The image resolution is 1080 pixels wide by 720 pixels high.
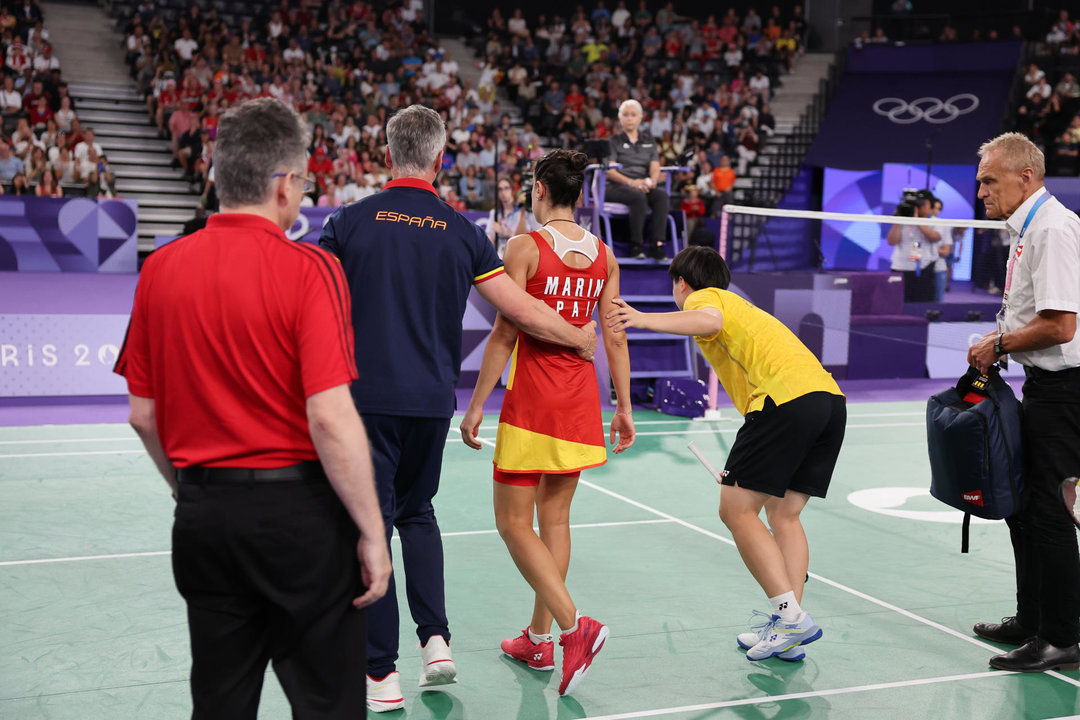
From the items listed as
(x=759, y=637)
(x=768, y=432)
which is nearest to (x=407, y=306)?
(x=768, y=432)

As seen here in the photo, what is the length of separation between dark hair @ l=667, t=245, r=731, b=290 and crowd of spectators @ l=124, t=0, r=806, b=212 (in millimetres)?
12805

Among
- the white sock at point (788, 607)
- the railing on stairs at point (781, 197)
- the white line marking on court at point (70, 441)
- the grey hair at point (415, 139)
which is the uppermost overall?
the grey hair at point (415, 139)

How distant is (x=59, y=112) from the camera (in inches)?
715

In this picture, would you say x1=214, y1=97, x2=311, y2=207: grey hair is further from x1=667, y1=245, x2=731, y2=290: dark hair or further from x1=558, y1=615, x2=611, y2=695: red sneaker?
x1=667, y1=245, x2=731, y2=290: dark hair

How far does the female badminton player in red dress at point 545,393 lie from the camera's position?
4.42m

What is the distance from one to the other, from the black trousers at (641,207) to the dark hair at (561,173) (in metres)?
7.84

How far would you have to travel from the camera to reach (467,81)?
24.0 meters

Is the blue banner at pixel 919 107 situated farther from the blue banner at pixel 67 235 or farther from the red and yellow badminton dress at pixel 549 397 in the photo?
the red and yellow badminton dress at pixel 549 397

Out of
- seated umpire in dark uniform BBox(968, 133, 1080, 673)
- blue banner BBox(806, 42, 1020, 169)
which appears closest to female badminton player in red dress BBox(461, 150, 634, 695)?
seated umpire in dark uniform BBox(968, 133, 1080, 673)

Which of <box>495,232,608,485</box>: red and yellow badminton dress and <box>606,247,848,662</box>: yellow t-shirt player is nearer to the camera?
<box>495,232,608,485</box>: red and yellow badminton dress

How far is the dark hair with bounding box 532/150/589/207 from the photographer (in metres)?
4.46

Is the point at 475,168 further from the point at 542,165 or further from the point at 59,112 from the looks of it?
the point at 542,165

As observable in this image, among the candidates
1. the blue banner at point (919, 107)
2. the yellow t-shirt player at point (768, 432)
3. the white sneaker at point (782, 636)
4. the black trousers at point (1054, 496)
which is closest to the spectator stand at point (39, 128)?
the yellow t-shirt player at point (768, 432)

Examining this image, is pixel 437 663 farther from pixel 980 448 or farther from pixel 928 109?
pixel 928 109
